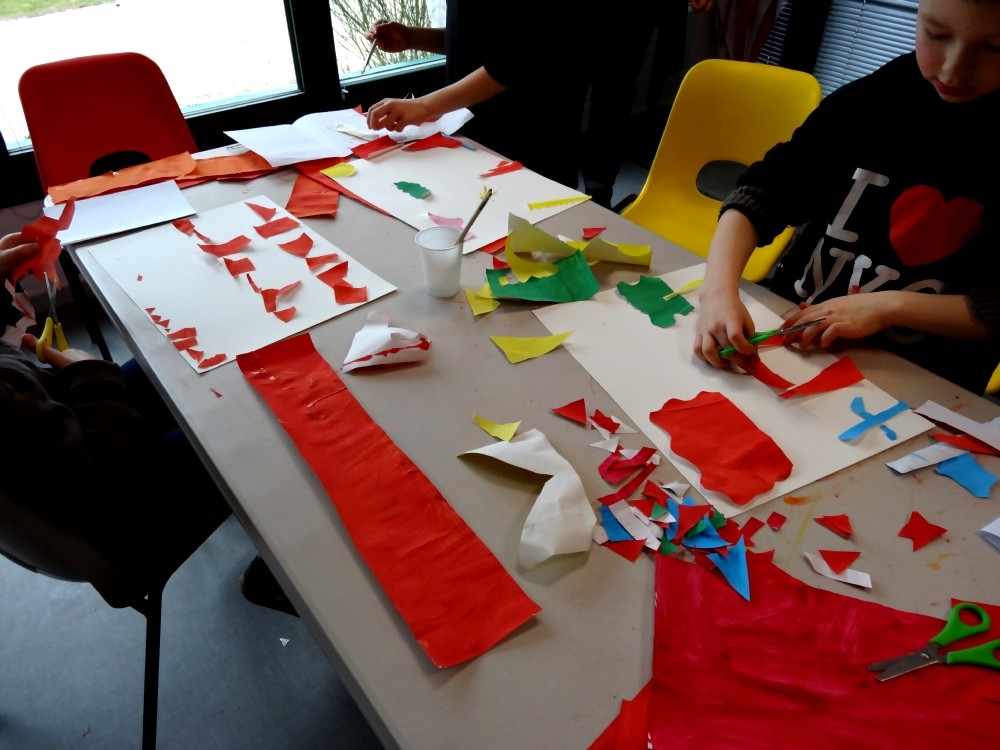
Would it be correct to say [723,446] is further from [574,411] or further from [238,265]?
[238,265]

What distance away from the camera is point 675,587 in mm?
627

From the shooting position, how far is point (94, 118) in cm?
151

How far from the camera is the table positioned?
54 cm

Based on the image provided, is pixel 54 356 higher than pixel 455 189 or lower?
lower

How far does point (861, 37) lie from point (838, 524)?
322cm

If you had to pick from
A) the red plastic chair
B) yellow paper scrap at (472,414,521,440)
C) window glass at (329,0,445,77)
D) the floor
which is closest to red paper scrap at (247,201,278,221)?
the red plastic chair

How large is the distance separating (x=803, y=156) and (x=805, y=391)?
0.46 m

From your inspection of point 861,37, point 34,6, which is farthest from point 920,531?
point 861,37

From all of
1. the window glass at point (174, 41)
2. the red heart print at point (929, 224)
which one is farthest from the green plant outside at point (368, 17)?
the red heart print at point (929, 224)

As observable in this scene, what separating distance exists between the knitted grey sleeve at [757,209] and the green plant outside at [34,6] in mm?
2015

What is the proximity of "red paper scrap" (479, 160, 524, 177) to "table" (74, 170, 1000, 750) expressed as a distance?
0.42m

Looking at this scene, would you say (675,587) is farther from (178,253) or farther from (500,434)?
(178,253)

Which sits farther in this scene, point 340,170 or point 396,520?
point 340,170

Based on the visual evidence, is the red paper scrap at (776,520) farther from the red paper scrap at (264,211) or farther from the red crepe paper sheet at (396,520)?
the red paper scrap at (264,211)
